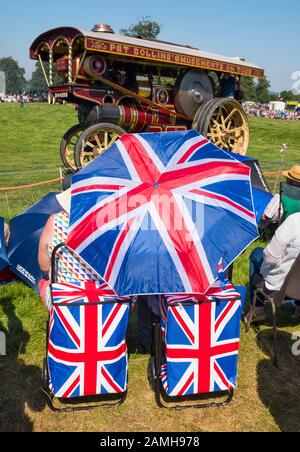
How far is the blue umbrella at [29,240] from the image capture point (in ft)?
13.9

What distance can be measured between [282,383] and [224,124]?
766 centimetres

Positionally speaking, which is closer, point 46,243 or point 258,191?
point 46,243

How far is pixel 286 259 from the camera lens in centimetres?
323

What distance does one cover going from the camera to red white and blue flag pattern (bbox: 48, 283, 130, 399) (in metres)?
2.59

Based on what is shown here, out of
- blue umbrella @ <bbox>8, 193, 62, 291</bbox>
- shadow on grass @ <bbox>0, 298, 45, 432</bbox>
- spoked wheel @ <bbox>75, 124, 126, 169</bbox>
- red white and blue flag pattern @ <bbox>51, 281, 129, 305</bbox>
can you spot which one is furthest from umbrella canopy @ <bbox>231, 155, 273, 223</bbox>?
shadow on grass @ <bbox>0, 298, 45, 432</bbox>

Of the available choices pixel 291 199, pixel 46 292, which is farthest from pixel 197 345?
pixel 291 199

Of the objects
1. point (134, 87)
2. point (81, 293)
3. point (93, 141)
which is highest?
point (134, 87)

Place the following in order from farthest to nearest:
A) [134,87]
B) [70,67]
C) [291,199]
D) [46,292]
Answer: [134,87] → [70,67] → [291,199] → [46,292]

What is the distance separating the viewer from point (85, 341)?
8.60ft

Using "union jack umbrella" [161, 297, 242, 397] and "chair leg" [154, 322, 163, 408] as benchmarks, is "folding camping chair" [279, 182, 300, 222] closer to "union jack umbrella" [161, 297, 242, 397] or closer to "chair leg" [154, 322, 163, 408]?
"union jack umbrella" [161, 297, 242, 397]

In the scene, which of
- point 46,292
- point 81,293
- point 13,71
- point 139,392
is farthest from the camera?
point 13,71

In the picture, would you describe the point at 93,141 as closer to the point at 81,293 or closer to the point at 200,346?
the point at 81,293
